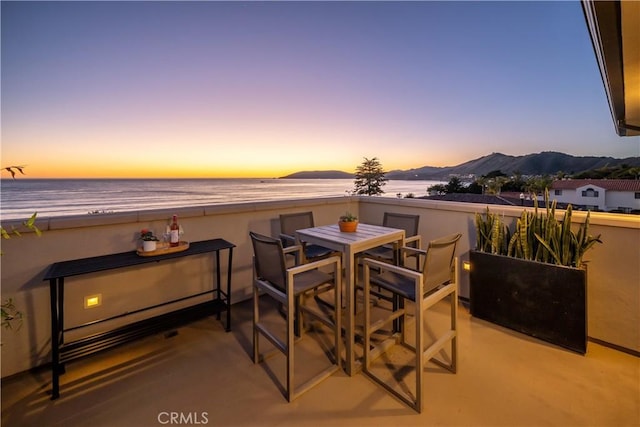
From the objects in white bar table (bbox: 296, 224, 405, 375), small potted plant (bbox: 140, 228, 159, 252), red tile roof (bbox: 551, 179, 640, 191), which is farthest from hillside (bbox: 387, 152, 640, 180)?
small potted plant (bbox: 140, 228, 159, 252)

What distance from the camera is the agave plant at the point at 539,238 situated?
86.4 inches

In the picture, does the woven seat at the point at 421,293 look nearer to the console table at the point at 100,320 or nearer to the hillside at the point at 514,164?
the console table at the point at 100,320

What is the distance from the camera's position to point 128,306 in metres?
2.43

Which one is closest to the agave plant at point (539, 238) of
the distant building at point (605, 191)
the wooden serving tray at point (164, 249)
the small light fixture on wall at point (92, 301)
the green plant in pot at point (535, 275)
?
the green plant in pot at point (535, 275)

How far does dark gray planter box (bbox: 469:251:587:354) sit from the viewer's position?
6.97 ft

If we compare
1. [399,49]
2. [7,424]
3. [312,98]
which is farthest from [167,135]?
[7,424]

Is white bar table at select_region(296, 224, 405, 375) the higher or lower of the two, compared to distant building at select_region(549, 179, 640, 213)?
lower

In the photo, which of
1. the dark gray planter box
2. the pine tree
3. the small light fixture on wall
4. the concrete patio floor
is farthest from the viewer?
the pine tree

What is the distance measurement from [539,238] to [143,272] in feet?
12.1

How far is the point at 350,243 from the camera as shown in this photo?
2010 mm

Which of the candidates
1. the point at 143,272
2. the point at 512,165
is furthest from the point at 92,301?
the point at 512,165

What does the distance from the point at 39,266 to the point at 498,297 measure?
4.01 m

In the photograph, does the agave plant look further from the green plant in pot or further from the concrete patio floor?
the concrete patio floor

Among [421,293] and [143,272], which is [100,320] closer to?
[143,272]
